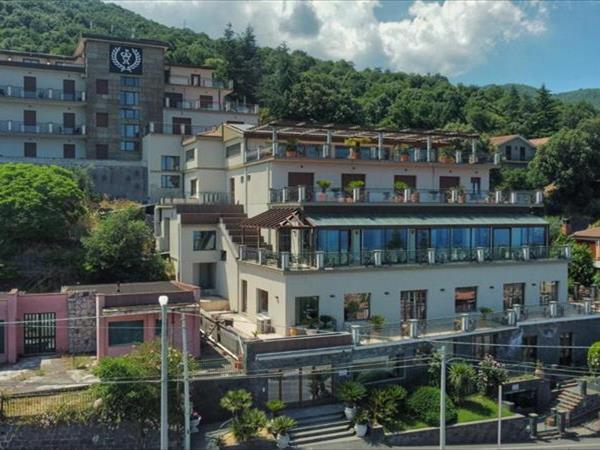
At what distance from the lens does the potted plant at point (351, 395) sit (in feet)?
81.3

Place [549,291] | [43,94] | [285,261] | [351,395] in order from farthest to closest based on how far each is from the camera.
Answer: [43,94] < [549,291] < [285,261] < [351,395]

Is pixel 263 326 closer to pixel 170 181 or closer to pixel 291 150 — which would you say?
pixel 291 150

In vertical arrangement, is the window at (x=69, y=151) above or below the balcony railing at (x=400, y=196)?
above

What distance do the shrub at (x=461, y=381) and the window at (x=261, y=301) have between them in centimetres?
1037

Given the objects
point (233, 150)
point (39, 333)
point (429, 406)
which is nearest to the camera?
point (429, 406)

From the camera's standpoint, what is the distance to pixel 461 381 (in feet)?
88.6

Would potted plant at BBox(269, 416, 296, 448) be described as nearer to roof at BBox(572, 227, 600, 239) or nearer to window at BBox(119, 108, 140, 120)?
roof at BBox(572, 227, 600, 239)

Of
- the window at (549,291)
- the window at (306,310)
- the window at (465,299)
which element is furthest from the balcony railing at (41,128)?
the window at (549,291)

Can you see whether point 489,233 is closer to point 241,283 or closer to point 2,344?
point 241,283

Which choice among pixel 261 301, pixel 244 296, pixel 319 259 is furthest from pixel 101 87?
pixel 319 259

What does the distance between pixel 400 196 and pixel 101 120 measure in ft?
110

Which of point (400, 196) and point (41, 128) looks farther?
point (41, 128)

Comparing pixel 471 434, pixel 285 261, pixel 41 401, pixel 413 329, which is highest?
pixel 285 261

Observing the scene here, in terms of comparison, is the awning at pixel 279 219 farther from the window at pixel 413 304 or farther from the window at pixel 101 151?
the window at pixel 101 151
